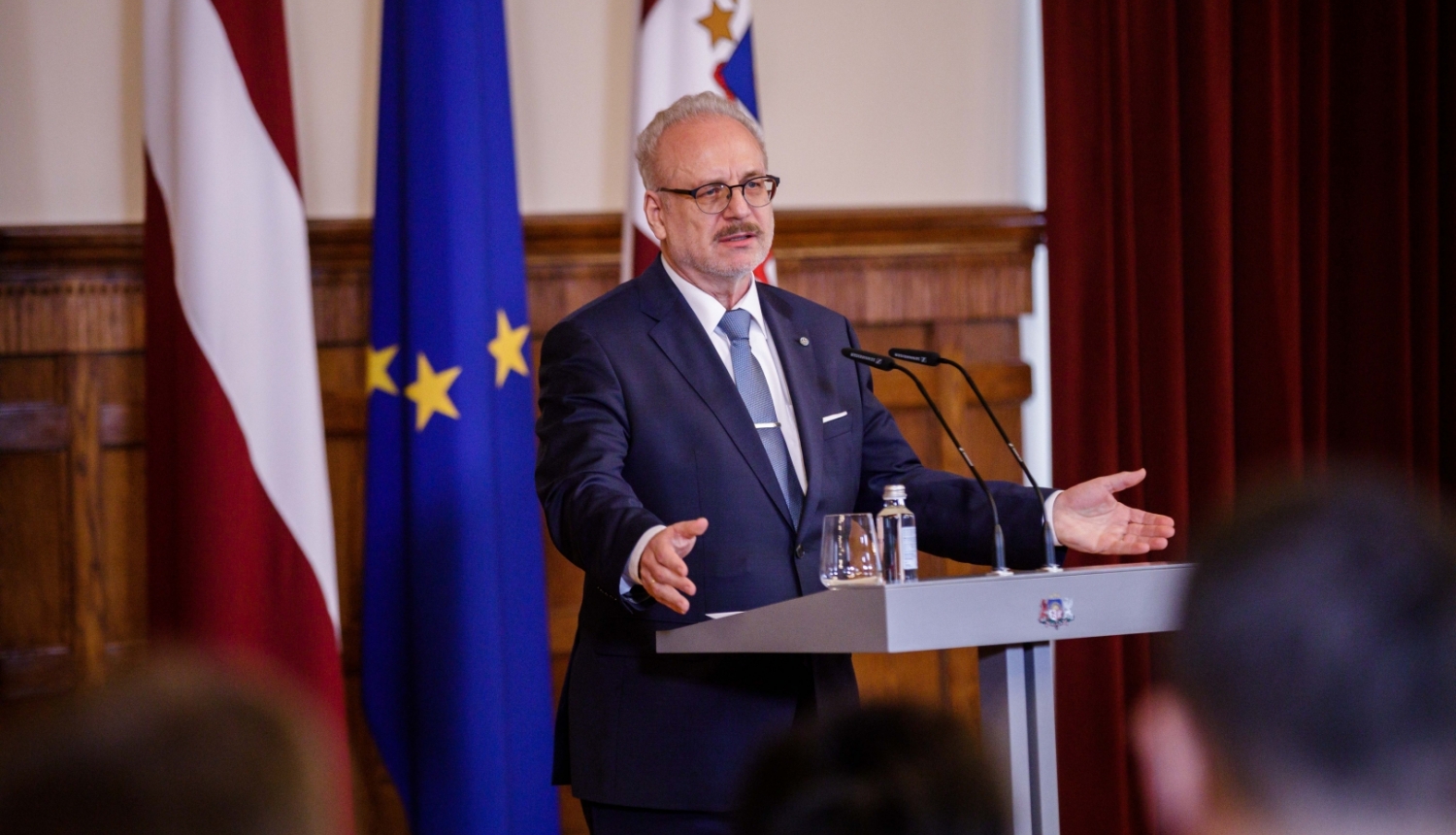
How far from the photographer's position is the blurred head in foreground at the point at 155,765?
0.58 m

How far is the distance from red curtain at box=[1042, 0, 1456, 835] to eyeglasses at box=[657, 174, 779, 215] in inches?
71.2

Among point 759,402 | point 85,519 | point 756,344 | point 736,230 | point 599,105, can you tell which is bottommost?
point 85,519

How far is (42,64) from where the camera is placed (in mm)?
3674

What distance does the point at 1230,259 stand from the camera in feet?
14.0

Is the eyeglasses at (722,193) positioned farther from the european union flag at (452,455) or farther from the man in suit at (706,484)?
the european union flag at (452,455)

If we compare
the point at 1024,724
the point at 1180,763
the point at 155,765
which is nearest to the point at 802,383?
the point at 1024,724

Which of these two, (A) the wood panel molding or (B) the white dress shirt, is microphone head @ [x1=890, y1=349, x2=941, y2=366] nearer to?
(B) the white dress shirt

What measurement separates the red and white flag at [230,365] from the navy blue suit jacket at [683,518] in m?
1.20

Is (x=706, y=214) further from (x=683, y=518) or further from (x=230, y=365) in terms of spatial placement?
(x=230, y=365)

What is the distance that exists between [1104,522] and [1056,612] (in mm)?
466

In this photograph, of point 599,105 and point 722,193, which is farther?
point 599,105

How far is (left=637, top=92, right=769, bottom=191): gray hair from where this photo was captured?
2.62 m

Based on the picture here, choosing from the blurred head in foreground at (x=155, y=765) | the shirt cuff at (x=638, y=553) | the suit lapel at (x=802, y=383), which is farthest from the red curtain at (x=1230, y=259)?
the blurred head in foreground at (x=155, y=765)

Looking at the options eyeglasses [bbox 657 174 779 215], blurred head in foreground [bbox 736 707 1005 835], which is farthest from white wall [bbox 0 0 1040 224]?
blurred head in foreground [bbox 736 707 1005 835]
